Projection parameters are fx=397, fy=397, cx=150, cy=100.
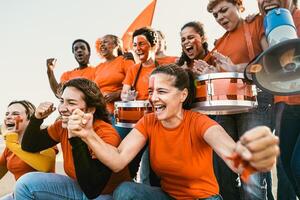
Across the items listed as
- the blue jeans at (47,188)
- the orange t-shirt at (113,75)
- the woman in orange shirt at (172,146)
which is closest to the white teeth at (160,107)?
the woman in orange shirt at (172,146)

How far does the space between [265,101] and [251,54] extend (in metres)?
0.44

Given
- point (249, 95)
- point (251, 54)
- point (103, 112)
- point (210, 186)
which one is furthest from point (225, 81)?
point (103, 112)

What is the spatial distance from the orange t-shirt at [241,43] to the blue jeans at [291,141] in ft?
1.91

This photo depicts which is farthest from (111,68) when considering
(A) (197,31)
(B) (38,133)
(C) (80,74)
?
(B) (38,133)

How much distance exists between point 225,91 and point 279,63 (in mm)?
475

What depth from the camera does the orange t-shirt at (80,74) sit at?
571 centimetres

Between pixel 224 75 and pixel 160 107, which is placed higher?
pixel 224 75

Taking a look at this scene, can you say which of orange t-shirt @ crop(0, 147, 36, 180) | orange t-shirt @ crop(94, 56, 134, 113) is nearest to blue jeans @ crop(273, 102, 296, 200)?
orange t-shirt @ crop(94, 56, 134, 113)

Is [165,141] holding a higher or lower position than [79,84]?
lower

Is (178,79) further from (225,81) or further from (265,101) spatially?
(265,101)

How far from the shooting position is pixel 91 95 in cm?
328

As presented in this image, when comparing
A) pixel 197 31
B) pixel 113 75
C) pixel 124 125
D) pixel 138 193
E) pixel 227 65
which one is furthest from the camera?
pixel 113 75

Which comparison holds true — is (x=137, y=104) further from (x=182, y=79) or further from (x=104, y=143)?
(x=104, y=143)

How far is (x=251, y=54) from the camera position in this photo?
3.56m
